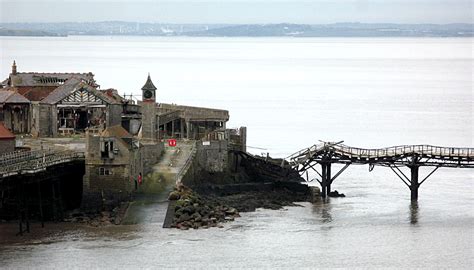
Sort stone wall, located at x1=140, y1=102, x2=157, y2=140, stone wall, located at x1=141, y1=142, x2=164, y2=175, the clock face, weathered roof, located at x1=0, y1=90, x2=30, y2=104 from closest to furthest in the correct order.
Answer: stone wall, located at x1=141, y1=142, x2=164, y2=175 → stone wall, located at x1=140, y1=102, x2=157, y2=140 → the clock face → weathered roof, located at x1=0, y1=90, x2=30, y2=104

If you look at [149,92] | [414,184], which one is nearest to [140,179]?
[149,92]

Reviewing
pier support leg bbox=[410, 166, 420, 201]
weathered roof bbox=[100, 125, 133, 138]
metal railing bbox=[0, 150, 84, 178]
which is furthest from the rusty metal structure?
pier support leg bbox=[410, 166, 420, 201]

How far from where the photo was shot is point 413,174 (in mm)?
68875

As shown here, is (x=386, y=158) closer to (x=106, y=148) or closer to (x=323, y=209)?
(x=323, y=209)

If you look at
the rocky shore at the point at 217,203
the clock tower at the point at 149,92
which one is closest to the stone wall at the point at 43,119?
the clock tower at the point at 149,92

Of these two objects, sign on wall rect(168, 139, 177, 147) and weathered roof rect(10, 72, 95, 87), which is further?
weathered roof rect(10, 72, 95, 87)

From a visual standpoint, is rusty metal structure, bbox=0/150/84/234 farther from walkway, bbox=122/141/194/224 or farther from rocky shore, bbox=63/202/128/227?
walkway, bbox=122/141/194/224

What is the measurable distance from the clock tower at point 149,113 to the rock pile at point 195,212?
37.0ft

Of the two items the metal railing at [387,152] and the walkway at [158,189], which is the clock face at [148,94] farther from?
the metal railing at [387,152]

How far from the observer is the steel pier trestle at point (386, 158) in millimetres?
68438

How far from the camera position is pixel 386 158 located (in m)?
70.0

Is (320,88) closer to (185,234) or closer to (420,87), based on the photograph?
(420,87)

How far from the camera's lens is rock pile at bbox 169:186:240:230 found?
5944 cm

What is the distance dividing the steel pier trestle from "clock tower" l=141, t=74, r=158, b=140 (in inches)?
295
